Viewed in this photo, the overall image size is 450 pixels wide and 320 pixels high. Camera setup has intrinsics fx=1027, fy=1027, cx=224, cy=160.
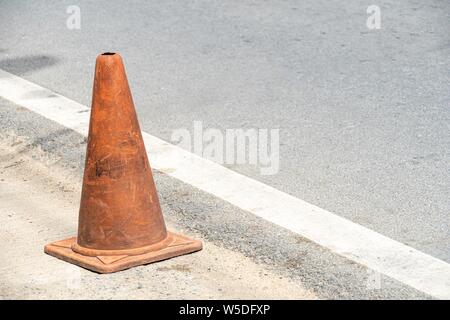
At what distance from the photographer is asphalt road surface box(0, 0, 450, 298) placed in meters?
6.09

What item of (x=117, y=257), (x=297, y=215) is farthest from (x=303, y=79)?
(x=117, y=257)

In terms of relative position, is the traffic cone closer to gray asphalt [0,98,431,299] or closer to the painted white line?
gray asphalt [0,98,431,299]

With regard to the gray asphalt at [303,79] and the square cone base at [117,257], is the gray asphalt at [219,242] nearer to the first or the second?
the square cone base at [117,257]

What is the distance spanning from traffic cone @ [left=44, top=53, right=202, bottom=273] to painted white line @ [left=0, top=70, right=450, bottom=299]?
0.76 metres

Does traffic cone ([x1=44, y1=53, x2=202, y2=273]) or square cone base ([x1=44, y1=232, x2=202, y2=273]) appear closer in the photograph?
square cone base ([x1=44, y1=232, x2=202, y2=273])

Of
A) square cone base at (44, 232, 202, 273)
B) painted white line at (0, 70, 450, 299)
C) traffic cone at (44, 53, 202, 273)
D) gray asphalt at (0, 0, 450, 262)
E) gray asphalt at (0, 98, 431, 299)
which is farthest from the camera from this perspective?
gray asphalt at (0, 0, 450, 262)

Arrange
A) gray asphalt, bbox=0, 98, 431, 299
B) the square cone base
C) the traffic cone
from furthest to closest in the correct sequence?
the traffic cone
the square cone base
gray asphalt, bbox=0, 98, 431, 299

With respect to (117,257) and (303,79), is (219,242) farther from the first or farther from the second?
(303,79)

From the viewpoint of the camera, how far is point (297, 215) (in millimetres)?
5660

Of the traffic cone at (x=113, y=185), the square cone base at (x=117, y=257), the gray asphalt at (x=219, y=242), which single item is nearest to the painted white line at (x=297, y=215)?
the gray asphalt at (x=219, y=242)

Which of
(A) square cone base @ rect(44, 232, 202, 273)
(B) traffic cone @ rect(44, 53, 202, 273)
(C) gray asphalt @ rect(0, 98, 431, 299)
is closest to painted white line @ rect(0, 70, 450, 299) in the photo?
(C) gray asphalt @ rect(0, 98, 431, 299)

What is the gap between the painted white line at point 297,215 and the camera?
4922 millimetres

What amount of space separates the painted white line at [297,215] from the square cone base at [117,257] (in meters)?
0.55

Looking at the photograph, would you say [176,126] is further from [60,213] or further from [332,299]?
[332,299]
